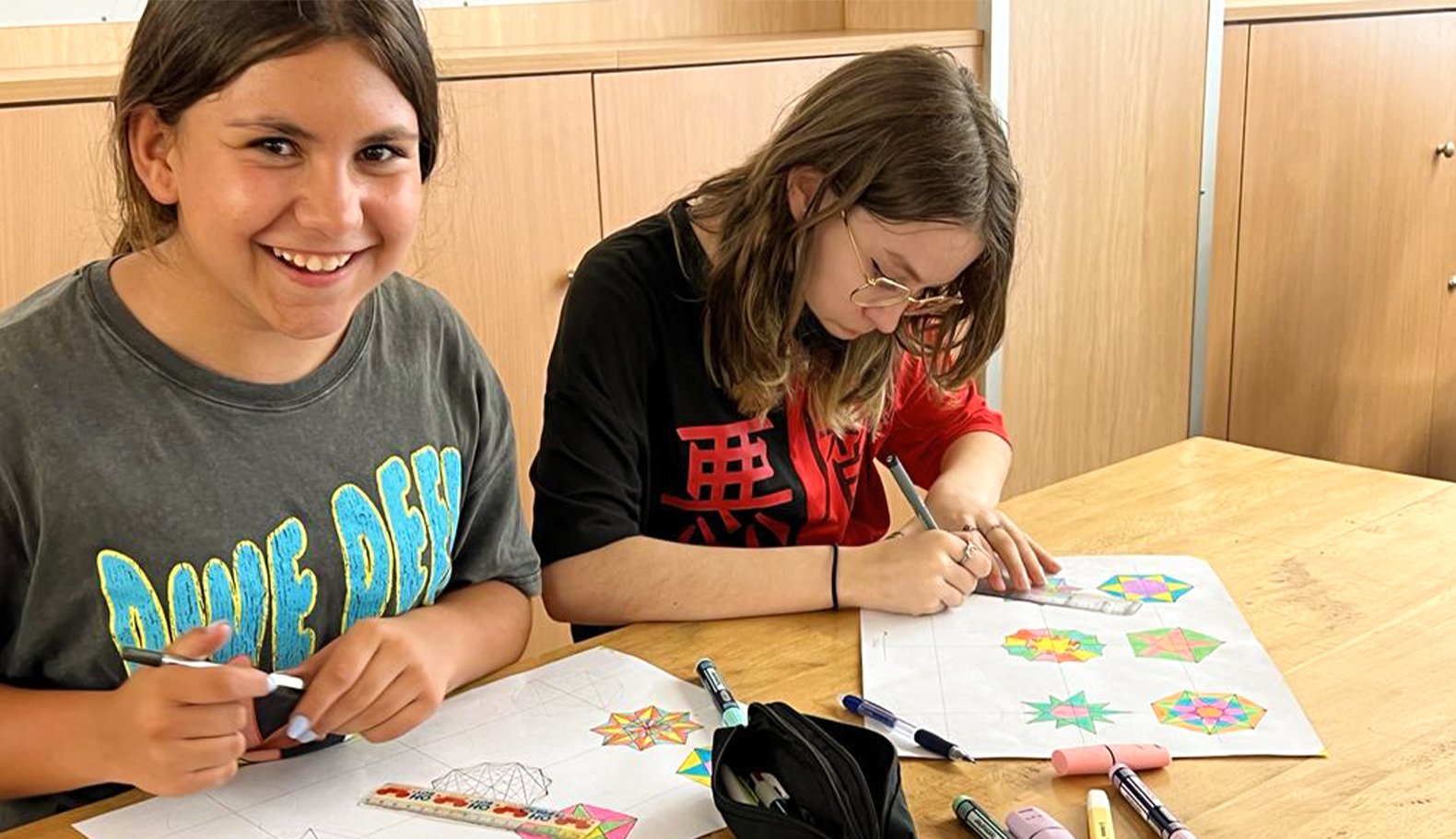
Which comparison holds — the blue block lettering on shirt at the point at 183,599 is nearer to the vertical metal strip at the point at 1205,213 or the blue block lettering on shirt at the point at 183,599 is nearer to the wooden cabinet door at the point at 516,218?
the wooden cabinet door at the point at 516,218

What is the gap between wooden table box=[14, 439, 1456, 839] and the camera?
104 cm

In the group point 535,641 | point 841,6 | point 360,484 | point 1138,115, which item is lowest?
point 535,641

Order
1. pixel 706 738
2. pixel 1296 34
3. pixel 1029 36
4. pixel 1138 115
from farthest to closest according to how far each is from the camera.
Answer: pixel 1296 34 → pixel 1138 115 → pixel 1029 36 → pixel 706 738

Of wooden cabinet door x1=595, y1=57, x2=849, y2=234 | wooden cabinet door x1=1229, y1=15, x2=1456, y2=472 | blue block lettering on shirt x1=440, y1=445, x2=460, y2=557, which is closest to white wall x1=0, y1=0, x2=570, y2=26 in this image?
wooden cabinet door x1=595, y1=57, x2=849, y2=234

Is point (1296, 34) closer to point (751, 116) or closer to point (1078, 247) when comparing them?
point (1078, 247)

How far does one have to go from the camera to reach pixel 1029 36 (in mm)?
2918

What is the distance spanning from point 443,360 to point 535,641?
55.7 inches

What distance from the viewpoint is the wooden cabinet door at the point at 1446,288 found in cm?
364

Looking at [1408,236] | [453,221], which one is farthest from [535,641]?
[1408,236]

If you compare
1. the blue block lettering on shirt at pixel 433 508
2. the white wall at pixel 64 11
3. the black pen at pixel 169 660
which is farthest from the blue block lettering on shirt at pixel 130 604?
the white wall at pixel 64 11

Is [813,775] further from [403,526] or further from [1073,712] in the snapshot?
[403,526]

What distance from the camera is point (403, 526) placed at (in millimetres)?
1234

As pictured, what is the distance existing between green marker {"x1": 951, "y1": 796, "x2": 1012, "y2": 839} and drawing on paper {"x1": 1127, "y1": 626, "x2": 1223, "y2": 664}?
0.32m

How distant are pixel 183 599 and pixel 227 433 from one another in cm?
13
